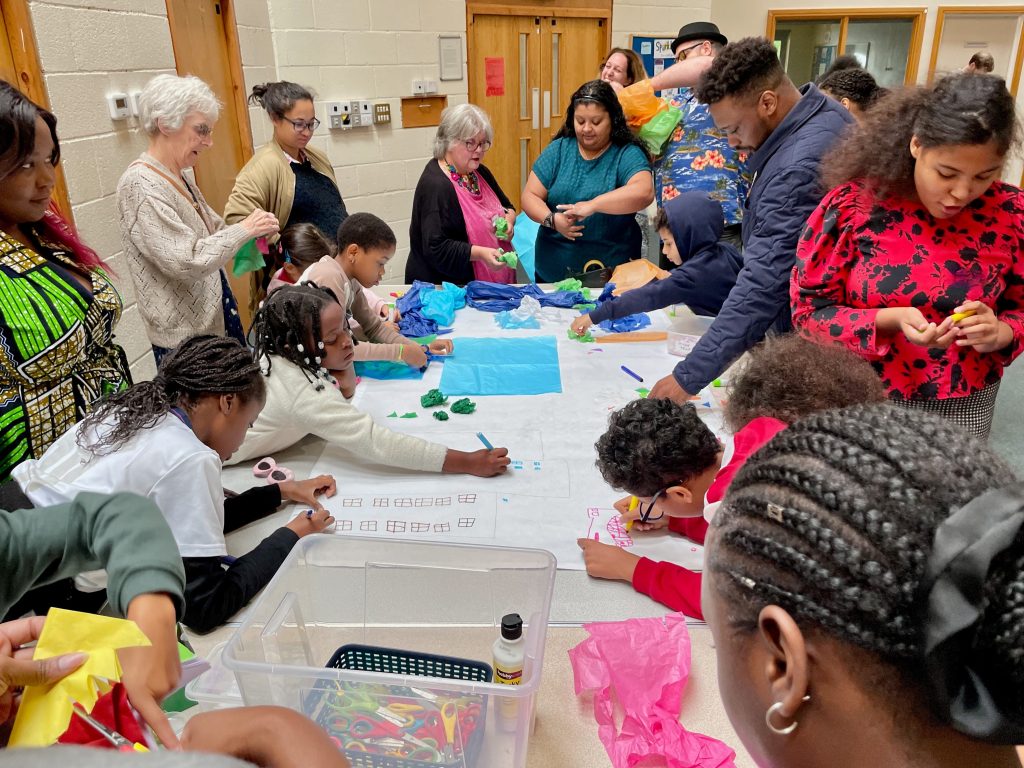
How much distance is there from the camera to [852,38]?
673 centimetres

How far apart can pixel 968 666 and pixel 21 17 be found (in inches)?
114

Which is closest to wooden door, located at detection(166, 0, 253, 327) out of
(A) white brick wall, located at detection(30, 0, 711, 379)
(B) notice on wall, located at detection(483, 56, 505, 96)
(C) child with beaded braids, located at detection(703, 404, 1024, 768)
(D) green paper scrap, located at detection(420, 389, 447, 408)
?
(A) white brick wall, located at detection(30, 0, 711, 379)

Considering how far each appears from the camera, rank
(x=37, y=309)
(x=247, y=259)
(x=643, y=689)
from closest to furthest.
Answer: (x=643, y=689) < (x=37, y=309) < (x=247, y=259)

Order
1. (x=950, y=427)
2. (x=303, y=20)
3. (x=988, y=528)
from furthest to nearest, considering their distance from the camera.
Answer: (x=303, y=20) < (x=950, y=427) < (x=988, y=528)

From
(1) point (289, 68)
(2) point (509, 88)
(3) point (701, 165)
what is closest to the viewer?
(3) point (701, 165)

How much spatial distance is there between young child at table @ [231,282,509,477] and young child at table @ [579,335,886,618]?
0.40 meters

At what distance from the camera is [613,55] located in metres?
3.86

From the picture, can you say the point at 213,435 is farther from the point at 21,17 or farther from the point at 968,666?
the point at 21,17

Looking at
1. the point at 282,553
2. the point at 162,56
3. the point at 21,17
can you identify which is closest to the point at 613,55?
the point at 162,56

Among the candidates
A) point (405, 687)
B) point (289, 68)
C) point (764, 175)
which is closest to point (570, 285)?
point (764, 175)

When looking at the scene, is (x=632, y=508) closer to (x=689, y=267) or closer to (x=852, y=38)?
(x=689, y=267)

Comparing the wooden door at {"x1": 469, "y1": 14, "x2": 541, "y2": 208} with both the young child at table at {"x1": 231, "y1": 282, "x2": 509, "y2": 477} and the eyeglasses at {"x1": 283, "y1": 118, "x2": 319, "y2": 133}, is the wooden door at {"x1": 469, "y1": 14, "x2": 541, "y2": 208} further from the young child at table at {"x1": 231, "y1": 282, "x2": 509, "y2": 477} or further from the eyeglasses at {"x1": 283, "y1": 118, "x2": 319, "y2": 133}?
the young child at table at {"x1": 231, "y1": 282, "x2": 509, "y2": 477}

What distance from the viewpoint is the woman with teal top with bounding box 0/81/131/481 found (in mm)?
1386

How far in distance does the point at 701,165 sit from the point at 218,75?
2.53 m
